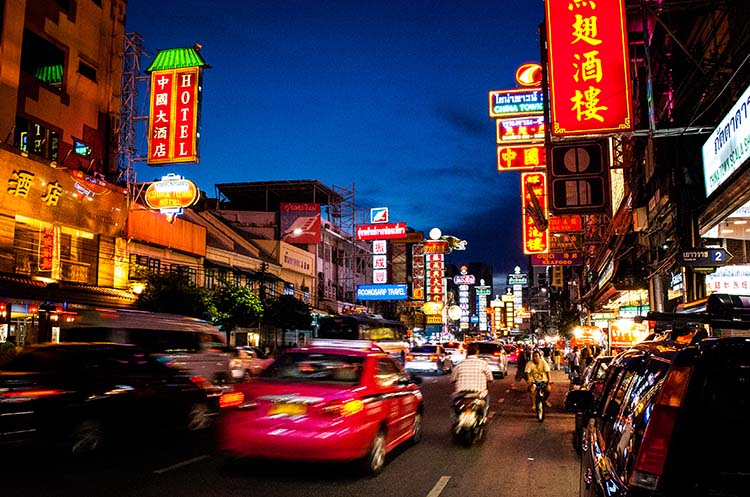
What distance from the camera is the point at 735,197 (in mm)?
11125

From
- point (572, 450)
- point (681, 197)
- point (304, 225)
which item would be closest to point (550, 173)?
point (681, 197)

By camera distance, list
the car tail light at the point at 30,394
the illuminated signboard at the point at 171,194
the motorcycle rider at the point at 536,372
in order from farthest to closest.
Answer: the illuminated signboard at the point at 171,194, the motorcycle rider at the point at 536,372, the car tail light at the point at 30,394

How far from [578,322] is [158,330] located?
44.7 m

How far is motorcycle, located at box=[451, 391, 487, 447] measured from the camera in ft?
36.2

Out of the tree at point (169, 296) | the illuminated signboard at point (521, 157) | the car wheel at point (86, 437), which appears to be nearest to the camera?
the car wheel at point (86, 437)

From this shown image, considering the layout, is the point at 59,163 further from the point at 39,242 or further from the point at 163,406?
the point at 163,406

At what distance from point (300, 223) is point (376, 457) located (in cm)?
4381

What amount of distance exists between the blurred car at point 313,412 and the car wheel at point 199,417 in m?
3.72

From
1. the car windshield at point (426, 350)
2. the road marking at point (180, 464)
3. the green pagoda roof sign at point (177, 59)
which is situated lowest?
the road marking at point (180, 464)

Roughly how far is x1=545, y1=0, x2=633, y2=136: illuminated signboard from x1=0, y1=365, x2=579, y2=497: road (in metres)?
6.74

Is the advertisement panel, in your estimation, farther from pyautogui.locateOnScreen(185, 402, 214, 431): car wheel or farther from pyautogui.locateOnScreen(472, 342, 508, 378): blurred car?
pyautogui.locateOnScreen(185, 402, 214, 431): car wheel

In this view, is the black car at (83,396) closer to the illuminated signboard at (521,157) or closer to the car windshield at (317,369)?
the car windshield at (317,369)

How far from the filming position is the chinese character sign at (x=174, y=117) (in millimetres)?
24578

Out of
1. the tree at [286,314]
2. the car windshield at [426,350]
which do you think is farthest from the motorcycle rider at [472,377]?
the tree at [286,314]
